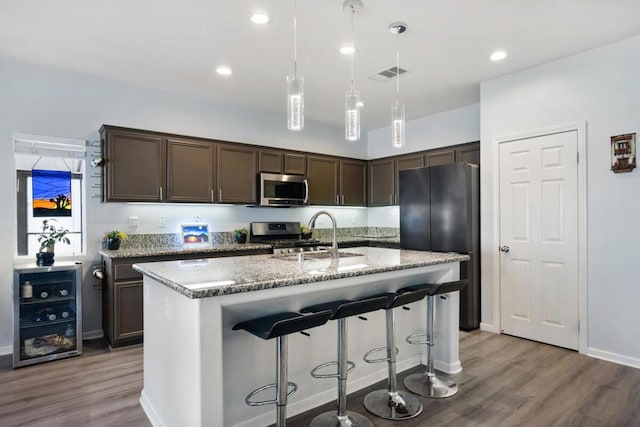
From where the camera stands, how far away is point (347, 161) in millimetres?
5734

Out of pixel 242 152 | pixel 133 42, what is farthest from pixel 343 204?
pixel 133 42

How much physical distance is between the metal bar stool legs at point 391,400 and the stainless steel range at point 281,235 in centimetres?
225

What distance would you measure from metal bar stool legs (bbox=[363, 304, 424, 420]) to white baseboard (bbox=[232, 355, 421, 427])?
0.14 metres

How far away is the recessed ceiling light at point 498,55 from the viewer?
331 cm

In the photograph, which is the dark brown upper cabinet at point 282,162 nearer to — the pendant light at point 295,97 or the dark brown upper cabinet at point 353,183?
the dark brown upper cabinet at point 353,183

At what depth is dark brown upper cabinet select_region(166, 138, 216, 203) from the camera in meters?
4.04

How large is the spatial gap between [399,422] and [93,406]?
199cm

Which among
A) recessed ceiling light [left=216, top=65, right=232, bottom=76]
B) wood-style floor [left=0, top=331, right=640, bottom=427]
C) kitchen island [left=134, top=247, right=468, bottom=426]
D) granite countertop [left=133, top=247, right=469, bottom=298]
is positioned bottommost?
wood-style floor [left=0, top=331, right=640, bottom=427]

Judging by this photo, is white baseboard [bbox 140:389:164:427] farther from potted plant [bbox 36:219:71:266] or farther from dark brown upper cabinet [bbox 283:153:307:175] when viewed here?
dark brown upper cabinet [bbox 283:153:307:175]

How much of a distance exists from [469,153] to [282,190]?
2.41m

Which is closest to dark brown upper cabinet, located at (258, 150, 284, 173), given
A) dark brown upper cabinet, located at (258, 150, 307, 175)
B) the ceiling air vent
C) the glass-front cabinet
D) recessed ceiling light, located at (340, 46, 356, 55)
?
dark brown upper cabinet, located at (258, 150, 307, 175)

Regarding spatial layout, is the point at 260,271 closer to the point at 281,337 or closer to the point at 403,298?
the point at 281,337

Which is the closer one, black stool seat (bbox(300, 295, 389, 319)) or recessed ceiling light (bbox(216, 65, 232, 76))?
black stool seat (bbox(300, 295, 389, 319))

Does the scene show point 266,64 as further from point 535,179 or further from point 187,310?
point 535,179
